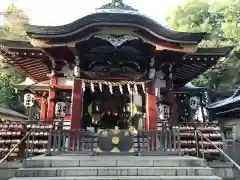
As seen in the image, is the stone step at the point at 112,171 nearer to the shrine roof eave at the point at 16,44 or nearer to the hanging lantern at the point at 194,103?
the shrine roof eave at the point at 16,44

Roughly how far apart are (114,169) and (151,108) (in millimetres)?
4391

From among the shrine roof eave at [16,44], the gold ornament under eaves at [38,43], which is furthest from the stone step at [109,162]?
the shrine roof eave at [16,44]

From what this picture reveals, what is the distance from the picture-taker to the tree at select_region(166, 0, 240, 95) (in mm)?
19922

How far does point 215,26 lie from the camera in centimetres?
2392

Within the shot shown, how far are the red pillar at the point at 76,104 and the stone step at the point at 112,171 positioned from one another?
3630mm

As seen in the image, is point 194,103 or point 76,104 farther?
point 194,103

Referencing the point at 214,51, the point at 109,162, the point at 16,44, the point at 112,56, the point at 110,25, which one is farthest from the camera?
the point at 112,56

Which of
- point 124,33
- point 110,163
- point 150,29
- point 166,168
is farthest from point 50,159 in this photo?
point 150,29

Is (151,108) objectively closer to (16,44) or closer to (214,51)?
(214,51)

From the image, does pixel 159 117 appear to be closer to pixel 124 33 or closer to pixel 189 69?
pixel 189 69

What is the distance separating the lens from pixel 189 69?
11.5m

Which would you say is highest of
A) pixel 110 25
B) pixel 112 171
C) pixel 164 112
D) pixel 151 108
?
pixel 110 25

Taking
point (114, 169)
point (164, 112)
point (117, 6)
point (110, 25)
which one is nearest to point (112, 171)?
point (114, 169)

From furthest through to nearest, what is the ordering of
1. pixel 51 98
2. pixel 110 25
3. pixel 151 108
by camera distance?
pixel 51 98
pixel 151 108
pixel 110 25
